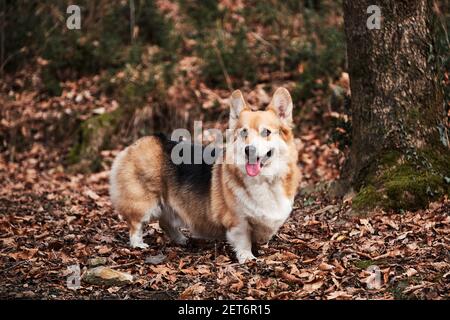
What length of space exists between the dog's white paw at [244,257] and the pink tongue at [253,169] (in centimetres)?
65

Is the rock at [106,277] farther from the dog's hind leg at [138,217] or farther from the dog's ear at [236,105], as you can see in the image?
the dog's ear at [236,105]

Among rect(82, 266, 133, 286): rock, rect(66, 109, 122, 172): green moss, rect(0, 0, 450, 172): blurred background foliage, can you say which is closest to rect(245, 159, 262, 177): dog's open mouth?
rect(82, 266, 133, 286): rock

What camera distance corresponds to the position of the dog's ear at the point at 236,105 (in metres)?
5.06

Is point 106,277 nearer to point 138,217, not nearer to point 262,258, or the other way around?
point 138,217

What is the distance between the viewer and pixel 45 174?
33.0ft

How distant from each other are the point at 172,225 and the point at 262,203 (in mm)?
1112

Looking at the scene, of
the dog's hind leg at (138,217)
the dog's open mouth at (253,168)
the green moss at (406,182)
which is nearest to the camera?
the dog's open mouth at (253,168)

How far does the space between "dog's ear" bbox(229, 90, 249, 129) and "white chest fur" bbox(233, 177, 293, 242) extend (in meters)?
0.51

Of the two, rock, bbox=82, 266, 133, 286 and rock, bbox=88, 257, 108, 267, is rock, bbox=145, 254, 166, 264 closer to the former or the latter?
rock, bbox=88, 257, 108, 267

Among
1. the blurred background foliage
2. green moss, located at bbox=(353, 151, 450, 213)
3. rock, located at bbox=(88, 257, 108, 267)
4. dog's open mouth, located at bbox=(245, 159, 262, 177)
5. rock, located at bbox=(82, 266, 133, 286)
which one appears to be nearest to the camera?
rock, located at bbox=(82, 266, 133, 286)

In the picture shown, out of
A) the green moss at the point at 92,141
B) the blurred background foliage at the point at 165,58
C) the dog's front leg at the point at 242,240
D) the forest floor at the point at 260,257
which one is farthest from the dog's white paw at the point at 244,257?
the green moss at the point at 92,141

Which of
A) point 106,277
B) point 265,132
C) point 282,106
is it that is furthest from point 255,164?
point 106,277

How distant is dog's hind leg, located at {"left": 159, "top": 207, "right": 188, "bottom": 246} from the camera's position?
5.64 meters

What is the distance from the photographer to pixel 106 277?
14.6 ft
